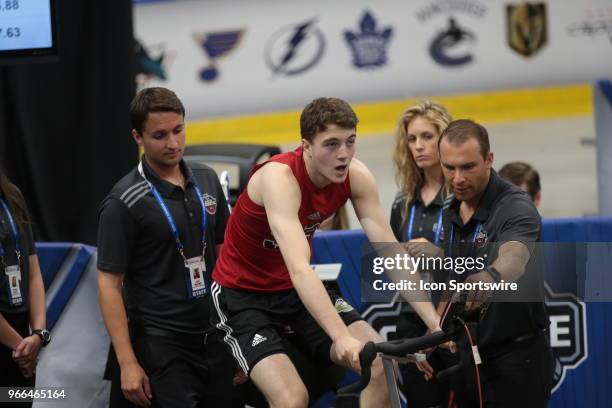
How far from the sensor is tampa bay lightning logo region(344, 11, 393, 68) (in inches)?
489

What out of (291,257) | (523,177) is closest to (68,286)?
(291,257)

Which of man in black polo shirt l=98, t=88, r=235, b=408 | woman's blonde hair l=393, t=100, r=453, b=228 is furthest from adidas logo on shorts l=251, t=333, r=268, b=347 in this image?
woman's blonde hair l=393, t=100, r=453, b=228

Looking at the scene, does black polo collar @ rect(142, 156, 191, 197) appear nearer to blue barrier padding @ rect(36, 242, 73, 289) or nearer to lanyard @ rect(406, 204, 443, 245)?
blue barrier padding @ rect(36, 242, 73, 289)

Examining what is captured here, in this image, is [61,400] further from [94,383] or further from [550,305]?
[550,305]

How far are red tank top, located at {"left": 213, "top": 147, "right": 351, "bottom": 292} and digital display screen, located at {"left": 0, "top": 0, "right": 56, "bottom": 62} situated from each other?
2020mm

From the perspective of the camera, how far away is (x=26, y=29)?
6398 mm

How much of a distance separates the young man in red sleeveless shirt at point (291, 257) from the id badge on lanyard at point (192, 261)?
11.3 inches

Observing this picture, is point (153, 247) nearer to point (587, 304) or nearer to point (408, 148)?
point (408, 148)

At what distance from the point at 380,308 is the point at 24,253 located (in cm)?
206

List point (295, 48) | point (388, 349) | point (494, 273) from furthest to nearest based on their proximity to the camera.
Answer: point (295, 48), point (494, 273), point (388, 349)

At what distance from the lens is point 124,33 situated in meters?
9.09

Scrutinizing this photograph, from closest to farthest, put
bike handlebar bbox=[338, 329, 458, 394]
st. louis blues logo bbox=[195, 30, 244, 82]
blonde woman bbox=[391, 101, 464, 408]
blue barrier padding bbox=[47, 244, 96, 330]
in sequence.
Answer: bike handlebar bbox=[338, 329, 458, 394] → blonde woman bbox=[391, 101, 464, 408] → blue barrier padding bbox=[47, 244, 96, 330] → st. louis blues logo bbox=[195, 30, 244, 82]

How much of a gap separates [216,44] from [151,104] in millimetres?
7558

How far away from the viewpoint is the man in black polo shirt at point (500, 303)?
15.9ft
